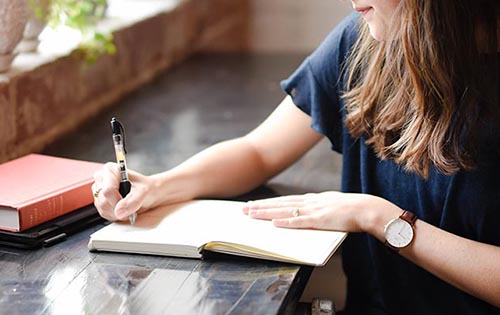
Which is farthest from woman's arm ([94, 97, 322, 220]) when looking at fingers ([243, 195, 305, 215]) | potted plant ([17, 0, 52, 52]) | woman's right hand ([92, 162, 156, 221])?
potted plant ([17, 0, 52, 52])

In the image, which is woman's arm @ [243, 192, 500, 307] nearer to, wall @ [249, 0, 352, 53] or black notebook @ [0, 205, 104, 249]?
black notebook @ [0, 205, 104, 249]

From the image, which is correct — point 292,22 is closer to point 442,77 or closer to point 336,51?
point 336,51

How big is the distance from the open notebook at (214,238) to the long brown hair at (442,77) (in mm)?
207

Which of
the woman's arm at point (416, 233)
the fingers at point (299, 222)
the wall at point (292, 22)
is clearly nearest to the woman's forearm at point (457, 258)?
the woman's arm at point (416, 233)

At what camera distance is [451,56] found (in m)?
1.43

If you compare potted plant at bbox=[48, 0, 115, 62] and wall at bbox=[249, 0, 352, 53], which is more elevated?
potted plant at bbox=[48, 0, 115, 62]

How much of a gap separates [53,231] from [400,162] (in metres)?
0.61

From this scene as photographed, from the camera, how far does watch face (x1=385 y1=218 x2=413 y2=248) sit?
1.48m

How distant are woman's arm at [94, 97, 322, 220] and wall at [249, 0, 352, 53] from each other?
81.0 inches

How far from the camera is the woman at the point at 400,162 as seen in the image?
1444 millimetres

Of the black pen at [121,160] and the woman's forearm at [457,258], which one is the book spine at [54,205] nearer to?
the black pen at [121,160]

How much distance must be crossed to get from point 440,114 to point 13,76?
971 millimetres

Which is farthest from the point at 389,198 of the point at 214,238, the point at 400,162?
the point at 214,238

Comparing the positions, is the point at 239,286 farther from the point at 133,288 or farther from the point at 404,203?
the point at 404,203
